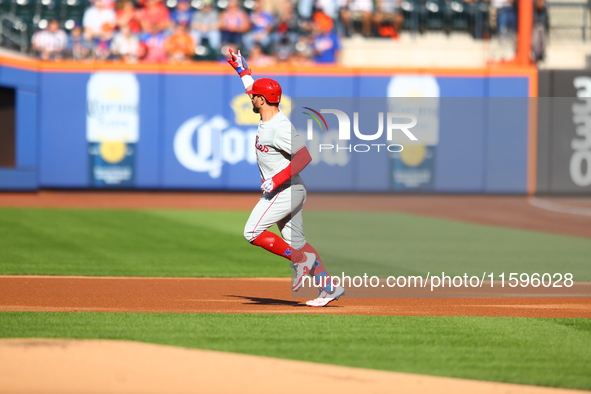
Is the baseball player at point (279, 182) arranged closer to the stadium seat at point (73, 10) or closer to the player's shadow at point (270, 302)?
the player's shadow at point (270, 302)

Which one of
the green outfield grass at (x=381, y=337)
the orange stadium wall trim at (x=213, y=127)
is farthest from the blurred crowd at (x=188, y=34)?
the green outfield grass at (x=381, y=337)

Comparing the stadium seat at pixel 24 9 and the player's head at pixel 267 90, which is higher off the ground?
the stadium seat at pixel 24 9

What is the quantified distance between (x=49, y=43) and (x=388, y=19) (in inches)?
343

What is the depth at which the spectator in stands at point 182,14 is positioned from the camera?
21.6 meters

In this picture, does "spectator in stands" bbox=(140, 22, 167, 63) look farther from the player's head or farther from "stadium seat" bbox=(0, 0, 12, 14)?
the player's head

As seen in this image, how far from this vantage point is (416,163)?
2092 centimetres

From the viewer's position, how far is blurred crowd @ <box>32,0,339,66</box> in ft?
69.2

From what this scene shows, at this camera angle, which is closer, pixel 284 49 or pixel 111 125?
pixel 111 125

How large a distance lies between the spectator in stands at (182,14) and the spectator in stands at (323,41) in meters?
3.21

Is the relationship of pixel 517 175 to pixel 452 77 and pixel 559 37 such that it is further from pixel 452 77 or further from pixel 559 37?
pixel 559 37

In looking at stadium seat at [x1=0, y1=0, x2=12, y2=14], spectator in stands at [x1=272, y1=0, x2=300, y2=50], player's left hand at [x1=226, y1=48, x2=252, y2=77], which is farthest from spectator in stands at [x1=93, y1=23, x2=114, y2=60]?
player's left hand at [x1=226, y1=48, x2=252, y2=77]

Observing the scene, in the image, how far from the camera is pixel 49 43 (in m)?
20.9

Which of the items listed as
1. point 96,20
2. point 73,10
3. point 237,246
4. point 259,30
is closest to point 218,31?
point 259,30

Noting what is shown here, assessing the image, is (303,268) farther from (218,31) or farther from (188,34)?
(188,34)
